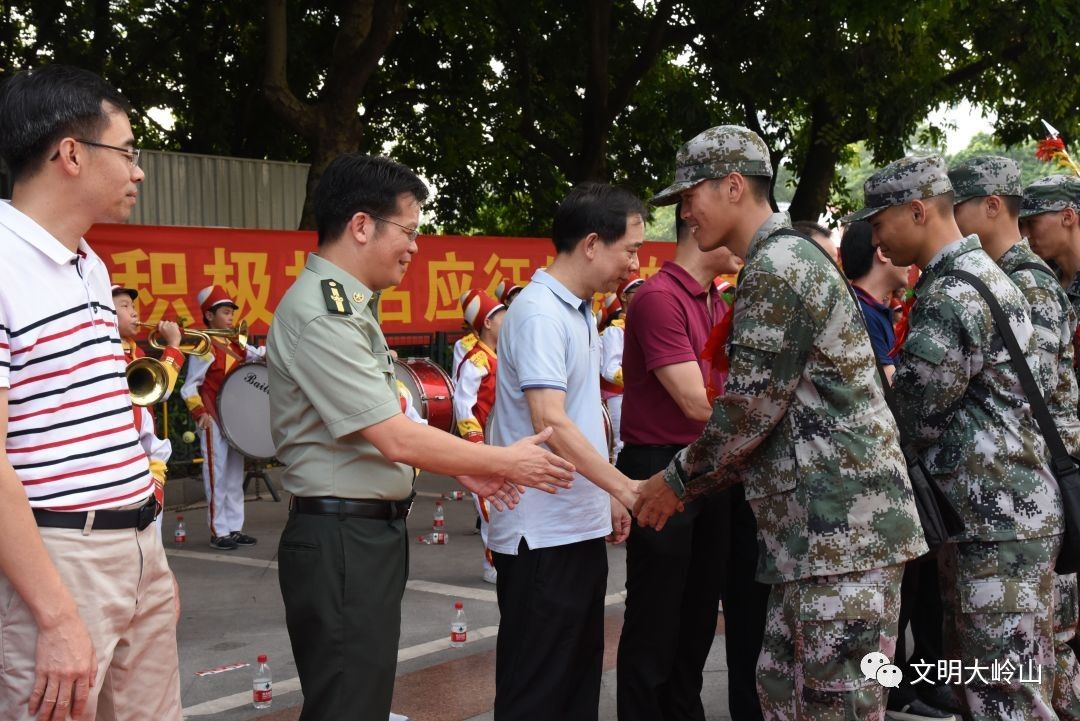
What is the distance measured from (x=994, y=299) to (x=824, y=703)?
140cm

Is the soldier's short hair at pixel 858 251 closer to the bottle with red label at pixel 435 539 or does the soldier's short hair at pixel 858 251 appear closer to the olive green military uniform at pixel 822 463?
the olive green military uniform at pixel 822 463

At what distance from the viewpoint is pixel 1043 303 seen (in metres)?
4.14

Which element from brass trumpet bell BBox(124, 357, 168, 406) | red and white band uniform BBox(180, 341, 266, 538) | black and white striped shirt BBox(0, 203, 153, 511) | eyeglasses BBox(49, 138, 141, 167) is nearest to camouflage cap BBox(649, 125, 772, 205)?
eyeglasses BBox(49, 138, 141, 167)

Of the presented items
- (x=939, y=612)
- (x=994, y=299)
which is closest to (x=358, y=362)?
(x=994, y=299)

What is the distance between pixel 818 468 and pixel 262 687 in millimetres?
2696

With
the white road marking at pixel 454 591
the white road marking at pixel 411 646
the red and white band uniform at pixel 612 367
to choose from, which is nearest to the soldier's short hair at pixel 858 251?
the white road marking at pixel 411 646

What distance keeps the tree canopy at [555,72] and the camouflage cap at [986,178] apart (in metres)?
8.44

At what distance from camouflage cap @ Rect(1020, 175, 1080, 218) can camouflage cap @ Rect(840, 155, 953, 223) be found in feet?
5.43

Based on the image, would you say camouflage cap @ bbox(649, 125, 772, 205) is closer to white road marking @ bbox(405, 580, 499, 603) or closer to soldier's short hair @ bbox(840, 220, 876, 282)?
soldier's short hair @ bbox(840, 220, 876, 282)

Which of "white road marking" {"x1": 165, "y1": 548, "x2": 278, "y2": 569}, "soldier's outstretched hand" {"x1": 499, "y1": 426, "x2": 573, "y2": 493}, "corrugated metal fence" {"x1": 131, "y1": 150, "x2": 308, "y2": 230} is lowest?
"white road marking" {"x1": 165, "y1": 548, "x2": 278, "y2": 569}

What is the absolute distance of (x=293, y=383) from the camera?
121 inches

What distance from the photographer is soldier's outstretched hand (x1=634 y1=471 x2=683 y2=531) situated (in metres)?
3.57

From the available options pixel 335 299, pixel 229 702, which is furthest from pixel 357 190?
pixel 229 702

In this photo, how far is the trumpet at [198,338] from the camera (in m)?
7.83
